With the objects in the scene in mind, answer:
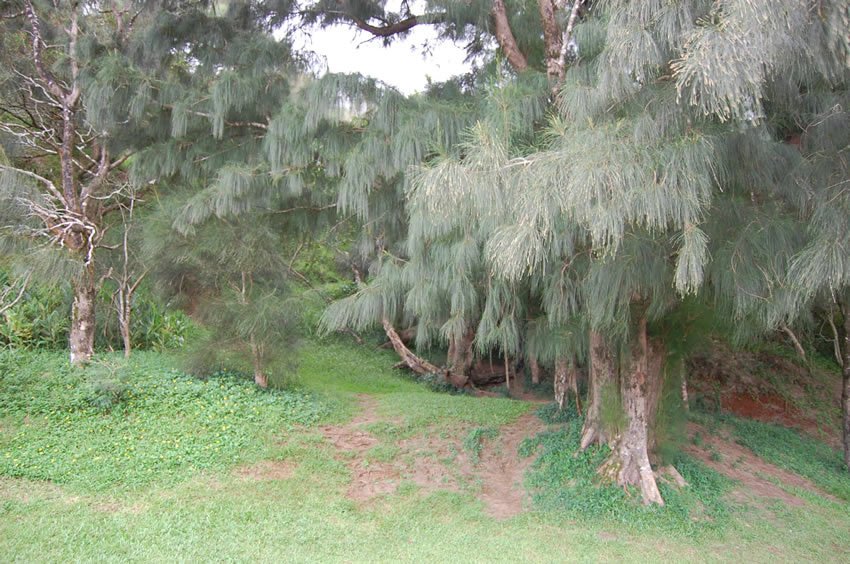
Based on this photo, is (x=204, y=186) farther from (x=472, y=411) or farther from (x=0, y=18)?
(x=472, y=411)

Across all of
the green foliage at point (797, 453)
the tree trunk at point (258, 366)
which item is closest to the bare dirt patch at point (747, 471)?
the green foliage at point (797, 453)

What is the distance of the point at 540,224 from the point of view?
3.27 m

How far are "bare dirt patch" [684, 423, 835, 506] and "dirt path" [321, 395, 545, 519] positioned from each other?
175 centimetres

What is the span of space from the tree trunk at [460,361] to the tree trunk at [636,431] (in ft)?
20.9

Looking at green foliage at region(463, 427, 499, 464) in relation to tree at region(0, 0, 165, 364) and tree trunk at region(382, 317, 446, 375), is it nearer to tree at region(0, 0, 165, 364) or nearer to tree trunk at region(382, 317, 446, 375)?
tree at region(0, 0, 165, 364)

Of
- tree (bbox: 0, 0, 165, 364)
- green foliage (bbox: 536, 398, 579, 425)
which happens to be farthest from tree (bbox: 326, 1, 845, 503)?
tree (bbox: 0, 0, 165, 364)

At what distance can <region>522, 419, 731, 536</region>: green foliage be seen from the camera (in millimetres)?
5098

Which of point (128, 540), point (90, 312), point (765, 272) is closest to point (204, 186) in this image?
point (90, 312)

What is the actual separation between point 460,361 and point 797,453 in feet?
19.6

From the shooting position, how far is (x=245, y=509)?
4.89 meters

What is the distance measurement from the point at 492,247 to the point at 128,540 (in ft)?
10.2

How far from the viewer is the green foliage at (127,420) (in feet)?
17.1

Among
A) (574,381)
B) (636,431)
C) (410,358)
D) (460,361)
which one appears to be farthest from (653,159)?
(410,358)

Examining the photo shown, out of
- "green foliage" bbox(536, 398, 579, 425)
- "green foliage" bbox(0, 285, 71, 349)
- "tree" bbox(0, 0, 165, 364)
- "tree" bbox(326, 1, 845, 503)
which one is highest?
"tree" bbox(0, 0, 165, 364)
